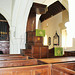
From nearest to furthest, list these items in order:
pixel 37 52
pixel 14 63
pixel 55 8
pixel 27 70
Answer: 1. pixel 27 70
2. pixel 14 63
3. pixel 37 52
4. pixel 55 8

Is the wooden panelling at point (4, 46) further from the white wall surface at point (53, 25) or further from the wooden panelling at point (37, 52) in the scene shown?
the white wall surface at point (53, 25)

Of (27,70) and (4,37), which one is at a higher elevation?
(4,37)

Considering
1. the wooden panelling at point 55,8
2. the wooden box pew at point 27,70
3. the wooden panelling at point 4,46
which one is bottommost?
the wooden box pew at point 27,70

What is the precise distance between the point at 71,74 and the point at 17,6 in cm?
357

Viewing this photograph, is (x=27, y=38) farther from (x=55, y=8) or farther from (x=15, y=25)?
(x=55, y=8)

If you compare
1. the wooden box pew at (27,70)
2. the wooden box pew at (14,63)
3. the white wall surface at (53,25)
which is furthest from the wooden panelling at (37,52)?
the white wall surface at (53,25)

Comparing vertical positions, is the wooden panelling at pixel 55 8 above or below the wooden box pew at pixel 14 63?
above

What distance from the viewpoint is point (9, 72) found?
1.67 meters

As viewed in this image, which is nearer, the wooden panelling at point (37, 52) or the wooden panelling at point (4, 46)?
the wooden panelling at point (37, 52)

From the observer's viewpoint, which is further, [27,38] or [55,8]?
[55,8]

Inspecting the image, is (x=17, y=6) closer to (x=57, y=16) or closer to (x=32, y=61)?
(x=32, y=61)

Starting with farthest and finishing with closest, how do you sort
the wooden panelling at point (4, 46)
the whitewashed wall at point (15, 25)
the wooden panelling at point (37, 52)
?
the wooden panelling at point (4, 46)
the whitewashed wall at point (15, 25)
the wooden panelling at point (37, 52)

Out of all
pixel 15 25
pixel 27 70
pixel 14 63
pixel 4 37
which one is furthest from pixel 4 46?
pixel 27 70

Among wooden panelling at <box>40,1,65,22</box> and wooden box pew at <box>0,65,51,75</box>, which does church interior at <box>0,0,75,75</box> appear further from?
wooden panelling at <box>40,1,65,22</box>
